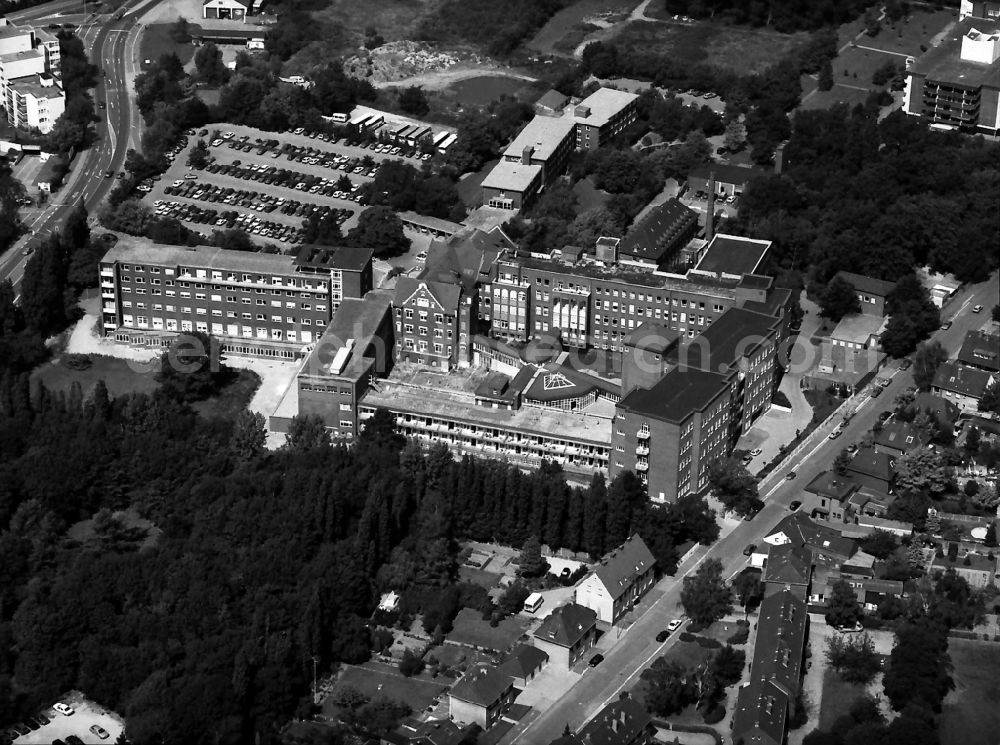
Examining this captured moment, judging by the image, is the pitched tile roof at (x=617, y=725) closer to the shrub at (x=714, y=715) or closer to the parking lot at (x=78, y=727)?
the shrub at (x=714, y=715)

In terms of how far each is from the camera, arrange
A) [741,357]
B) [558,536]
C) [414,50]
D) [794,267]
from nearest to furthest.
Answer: [558,536], [741,357], [794,267], [414,50]

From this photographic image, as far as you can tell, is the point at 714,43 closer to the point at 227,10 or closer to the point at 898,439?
the point at 227,10

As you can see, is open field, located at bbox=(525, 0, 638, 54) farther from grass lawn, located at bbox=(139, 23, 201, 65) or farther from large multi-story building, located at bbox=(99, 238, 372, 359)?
large multi-story building, located at bbox=(99, 238, 372, 359)

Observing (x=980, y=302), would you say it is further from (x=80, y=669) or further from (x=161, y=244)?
(x=80, y=669)

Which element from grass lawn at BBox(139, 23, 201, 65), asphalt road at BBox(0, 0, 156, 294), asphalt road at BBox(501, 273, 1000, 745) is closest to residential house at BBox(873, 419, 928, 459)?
asphalt road at BBox(501, 273, 1000, 745)

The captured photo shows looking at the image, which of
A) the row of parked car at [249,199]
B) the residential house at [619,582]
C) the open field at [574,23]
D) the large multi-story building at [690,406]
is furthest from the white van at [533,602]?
the open field at [574,23]

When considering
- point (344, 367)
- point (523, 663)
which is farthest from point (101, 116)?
point (523, 663)

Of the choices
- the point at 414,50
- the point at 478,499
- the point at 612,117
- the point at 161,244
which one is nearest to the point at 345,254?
the point at 161,244
